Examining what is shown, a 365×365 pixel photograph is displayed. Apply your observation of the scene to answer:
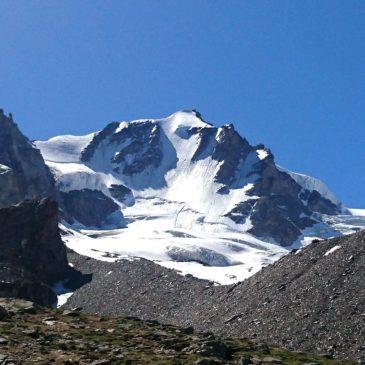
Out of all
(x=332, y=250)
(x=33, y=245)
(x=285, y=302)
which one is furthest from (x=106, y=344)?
(x=33, y=245)

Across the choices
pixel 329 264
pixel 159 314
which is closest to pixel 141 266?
pixel 159 314

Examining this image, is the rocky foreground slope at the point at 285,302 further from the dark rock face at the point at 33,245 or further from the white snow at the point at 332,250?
the dark rock face at the point at 33,245

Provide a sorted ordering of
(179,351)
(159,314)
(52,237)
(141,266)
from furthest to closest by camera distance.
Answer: (52,237), (141,266), (159,314), (179,351)

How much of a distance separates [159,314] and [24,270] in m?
30.4

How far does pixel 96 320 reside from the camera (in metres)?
43.0

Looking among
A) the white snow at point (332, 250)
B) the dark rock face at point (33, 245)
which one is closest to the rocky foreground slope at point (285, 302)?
the white snow at point (332, 250)

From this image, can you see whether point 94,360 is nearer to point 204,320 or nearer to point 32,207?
point 204,320

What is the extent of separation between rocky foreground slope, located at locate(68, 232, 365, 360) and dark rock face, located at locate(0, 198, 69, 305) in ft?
44.0

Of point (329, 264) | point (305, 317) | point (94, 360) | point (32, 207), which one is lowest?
point (94, 360)

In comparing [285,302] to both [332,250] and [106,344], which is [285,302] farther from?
[106,344]

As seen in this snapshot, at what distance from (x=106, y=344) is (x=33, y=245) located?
4448 inches

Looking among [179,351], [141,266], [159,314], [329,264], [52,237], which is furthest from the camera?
[52,237]

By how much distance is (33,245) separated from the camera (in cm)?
14538

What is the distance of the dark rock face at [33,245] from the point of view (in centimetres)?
13088
